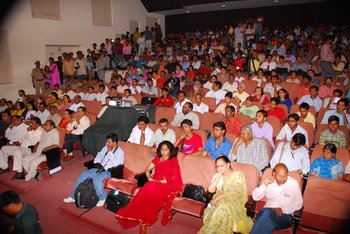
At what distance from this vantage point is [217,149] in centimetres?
448

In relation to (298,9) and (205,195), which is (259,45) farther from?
(205,195)

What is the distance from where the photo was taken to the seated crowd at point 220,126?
3.29 m

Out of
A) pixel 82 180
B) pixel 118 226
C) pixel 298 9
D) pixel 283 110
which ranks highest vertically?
pixel 298 9

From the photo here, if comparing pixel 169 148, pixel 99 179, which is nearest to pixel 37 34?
pixel 99 179

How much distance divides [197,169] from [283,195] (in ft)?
4.08

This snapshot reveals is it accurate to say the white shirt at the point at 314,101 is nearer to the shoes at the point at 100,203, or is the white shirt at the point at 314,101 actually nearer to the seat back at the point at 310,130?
the seat back at the point at 310,130

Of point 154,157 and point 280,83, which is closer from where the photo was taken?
point 154,157

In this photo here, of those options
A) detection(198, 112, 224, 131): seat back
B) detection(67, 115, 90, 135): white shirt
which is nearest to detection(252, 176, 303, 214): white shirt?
detection(198, 112, 224, 131): seat back

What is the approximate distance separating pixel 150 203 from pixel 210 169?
975 mm

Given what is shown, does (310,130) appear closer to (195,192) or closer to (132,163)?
(195,192)

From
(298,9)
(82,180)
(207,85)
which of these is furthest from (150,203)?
(298,9)

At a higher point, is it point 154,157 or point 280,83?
point 280,83

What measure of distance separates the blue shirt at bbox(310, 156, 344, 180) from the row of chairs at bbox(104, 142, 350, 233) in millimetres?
271

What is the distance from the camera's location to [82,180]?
427cm
